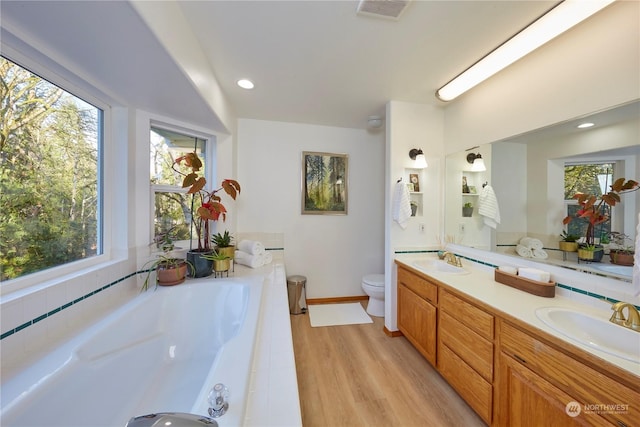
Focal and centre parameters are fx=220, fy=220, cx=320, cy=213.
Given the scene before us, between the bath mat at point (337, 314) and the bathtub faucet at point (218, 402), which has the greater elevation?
the bathtub faucet at point (218, 402)

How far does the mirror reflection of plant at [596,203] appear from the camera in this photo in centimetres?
110

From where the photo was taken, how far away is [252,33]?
4.42ft

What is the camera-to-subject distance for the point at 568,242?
1.32 m

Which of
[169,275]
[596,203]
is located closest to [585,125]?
[596,203]

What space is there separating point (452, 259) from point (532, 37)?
1600mm

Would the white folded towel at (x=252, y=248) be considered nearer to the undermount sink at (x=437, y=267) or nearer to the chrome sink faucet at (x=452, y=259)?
the undermount sink at (x=437, y=267)

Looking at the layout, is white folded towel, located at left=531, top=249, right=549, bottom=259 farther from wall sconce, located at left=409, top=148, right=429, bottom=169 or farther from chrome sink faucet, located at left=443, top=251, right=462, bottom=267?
wall sconce, located at left=409, top=148, right=429, bottom=169

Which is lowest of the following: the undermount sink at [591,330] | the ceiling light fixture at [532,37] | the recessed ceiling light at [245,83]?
the undermount sink at [591,330]

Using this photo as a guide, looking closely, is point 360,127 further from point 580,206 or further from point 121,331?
point 121,331

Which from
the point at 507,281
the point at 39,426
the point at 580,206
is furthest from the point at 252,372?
the point at 580,206

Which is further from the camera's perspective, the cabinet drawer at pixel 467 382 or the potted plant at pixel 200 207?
the potted plant at pixel 200 207

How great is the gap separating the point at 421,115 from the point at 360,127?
842mm

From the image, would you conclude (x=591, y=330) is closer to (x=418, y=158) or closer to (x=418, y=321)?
(x=418, y=321)

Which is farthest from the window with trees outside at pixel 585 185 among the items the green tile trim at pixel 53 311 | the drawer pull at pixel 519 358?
the green tile trim at pixel 53 311
